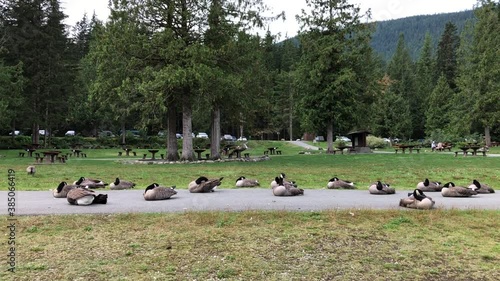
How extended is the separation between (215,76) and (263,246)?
17.7 m

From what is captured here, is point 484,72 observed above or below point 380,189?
above

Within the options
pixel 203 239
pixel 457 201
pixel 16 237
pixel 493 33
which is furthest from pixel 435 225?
pixel 493 33

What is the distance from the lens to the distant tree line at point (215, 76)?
962 inches

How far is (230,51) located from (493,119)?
1484 inches

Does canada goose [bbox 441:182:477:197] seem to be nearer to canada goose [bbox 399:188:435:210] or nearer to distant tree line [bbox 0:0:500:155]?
canada goose [bbox 399:188:435:210]

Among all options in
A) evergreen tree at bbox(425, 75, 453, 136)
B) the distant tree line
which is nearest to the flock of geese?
the distant tree line

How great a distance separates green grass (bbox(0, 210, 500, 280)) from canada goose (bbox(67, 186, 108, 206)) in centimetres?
133

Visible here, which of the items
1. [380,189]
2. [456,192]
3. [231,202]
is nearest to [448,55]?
[456,192]

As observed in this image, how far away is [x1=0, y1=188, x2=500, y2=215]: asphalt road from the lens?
27.6ft

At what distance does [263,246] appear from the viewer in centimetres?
616

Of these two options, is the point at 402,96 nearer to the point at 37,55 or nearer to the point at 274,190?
the point at 37,55

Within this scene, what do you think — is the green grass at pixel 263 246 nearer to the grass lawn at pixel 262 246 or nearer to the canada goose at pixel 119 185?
the grass lawn at pixel 262 246

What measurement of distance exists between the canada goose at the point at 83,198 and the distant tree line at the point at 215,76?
44.4 feet

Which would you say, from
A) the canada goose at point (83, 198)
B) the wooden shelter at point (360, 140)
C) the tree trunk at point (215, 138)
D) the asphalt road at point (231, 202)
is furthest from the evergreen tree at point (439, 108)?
the canada goose at point (83, 198)
